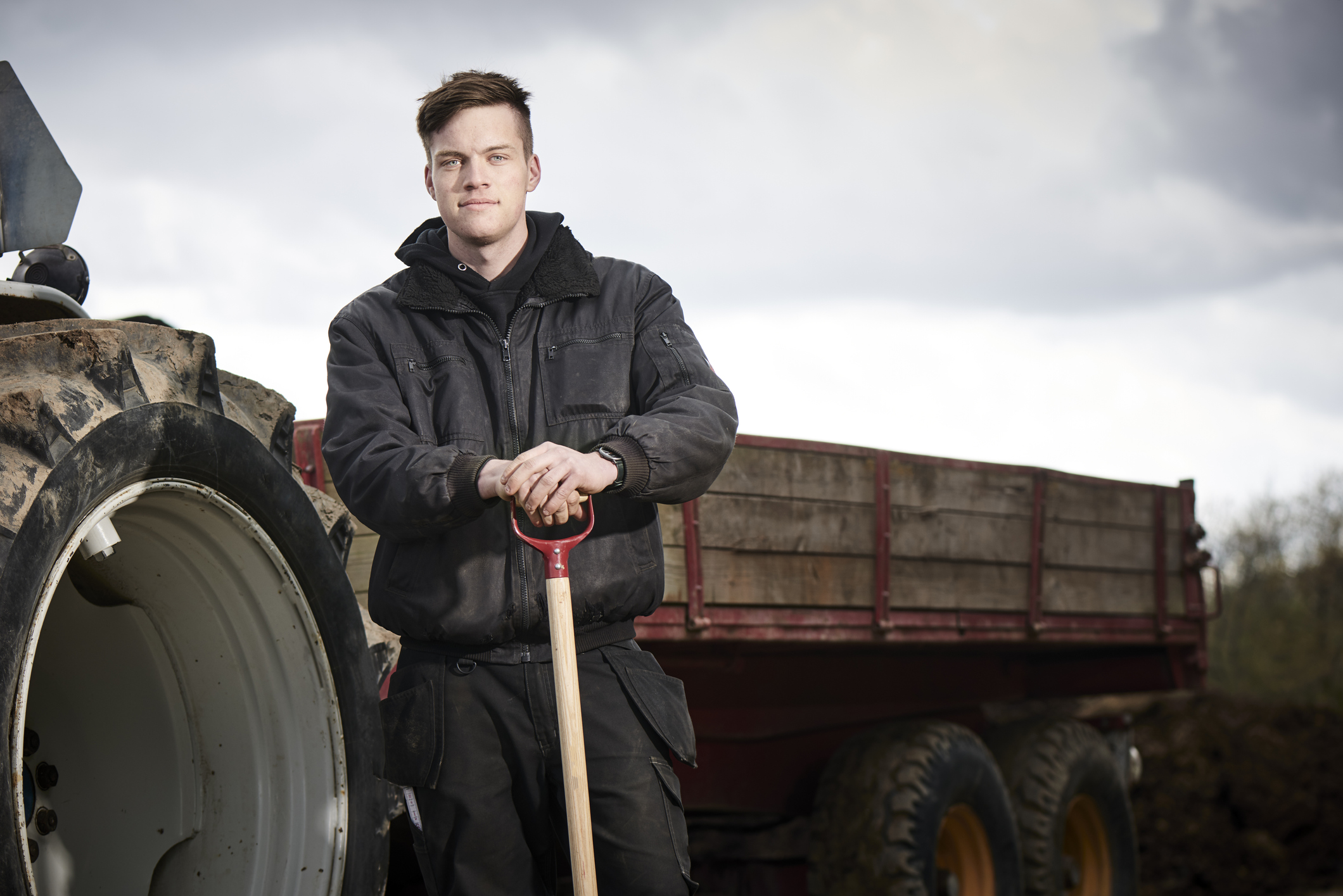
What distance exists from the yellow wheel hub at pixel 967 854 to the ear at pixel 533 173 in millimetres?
3485

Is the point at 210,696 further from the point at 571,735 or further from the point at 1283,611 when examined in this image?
the point at 1283,611

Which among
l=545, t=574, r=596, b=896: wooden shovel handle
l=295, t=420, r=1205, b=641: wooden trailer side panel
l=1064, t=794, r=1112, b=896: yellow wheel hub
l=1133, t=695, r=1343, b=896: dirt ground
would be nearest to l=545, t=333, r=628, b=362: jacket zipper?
l=545, t=574, r=596, b=896: wooden shovel handle

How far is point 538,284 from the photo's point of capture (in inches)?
94.3

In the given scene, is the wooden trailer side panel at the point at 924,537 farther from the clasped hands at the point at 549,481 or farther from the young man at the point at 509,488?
the clasped hands at the point at 549,481

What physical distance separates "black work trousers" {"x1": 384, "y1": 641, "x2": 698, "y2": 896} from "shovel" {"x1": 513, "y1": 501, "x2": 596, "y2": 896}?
3.5 inches

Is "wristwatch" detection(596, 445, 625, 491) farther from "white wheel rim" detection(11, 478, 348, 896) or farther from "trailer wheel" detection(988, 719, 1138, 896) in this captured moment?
"trailer wheel" detection(988, 719, 1138, 896)

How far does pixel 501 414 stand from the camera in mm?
2348

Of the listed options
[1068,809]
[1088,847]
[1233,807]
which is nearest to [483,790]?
[1068,809]

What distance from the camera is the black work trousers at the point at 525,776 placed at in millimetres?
2199

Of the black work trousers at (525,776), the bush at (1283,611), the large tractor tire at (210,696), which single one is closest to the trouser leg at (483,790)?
the black work trousers at (525,776)

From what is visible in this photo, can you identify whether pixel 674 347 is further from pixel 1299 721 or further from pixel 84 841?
pixel 1299 721

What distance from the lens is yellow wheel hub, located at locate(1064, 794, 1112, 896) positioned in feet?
19.8

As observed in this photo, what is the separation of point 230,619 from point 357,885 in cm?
56

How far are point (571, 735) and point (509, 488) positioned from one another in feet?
1.37
